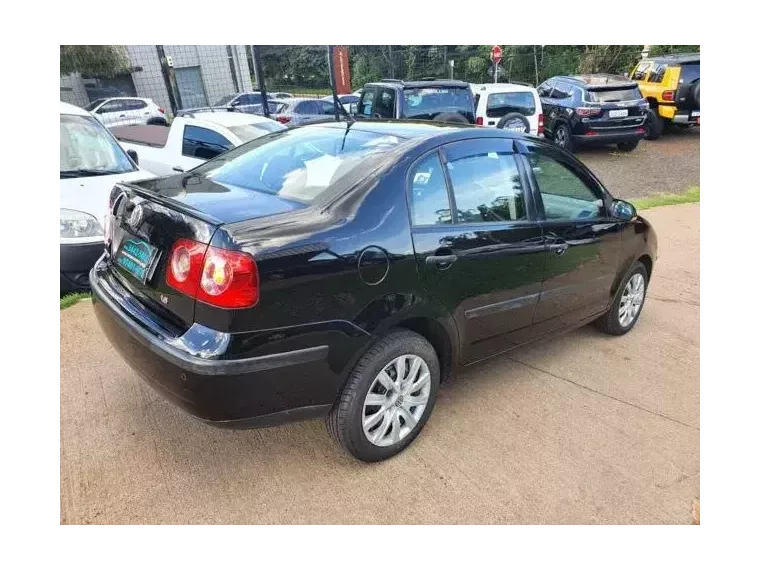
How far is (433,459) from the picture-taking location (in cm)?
270

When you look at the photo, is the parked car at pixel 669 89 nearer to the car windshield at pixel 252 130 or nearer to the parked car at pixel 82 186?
the car windshield at pixel 252 130

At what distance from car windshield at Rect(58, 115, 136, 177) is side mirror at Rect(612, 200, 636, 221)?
4361 millimetres

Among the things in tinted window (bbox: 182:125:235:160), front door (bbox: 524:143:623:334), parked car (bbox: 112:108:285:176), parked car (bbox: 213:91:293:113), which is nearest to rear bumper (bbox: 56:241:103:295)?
parked car (bbox: 112:108:285:176)

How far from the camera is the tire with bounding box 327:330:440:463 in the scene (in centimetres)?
241

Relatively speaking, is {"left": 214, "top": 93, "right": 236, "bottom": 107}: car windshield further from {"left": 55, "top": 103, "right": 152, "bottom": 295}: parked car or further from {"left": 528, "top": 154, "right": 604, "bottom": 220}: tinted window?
{"left": 528, "top": 154, "right": 604, "bottom": 220}: tinted window

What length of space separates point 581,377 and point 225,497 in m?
2.39

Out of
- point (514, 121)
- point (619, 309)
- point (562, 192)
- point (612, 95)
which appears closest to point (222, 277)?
point (562, 192)

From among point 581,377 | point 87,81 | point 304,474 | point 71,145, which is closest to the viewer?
point 304,474

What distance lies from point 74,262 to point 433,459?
129 inches

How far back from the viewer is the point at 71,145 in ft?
16.4

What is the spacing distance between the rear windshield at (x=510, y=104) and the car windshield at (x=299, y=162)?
8.78m
